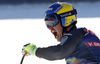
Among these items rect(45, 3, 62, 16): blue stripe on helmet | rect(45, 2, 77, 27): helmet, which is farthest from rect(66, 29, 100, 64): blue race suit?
rect(45, 3, 62, 16): blue stripe on helmet

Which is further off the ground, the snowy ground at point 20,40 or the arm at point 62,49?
the arm at point 62,49

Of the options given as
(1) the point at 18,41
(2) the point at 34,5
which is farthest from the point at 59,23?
(2) the point at 34,5

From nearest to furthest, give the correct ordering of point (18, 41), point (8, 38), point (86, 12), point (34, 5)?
point (18, 41), point (8, 38), point (86, 12), point (34, 5)

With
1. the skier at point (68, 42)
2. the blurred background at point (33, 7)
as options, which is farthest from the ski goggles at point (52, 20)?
the blurred background at point (33, 7)

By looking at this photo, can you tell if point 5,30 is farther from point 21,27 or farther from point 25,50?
point 25,50

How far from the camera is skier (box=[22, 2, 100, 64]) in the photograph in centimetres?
219

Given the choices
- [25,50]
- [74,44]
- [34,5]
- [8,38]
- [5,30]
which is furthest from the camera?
[34,5]

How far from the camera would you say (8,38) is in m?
6.88

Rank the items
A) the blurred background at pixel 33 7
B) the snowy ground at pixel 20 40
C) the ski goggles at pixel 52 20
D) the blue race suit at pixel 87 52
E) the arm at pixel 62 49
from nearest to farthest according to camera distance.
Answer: the arm at pixel 62 49 < the blue race suit at pixel 87 52 < the ski goggles at pixel 52 20 < the snowy ground at pixel 20 40 < the blurred background at pixel 33 7

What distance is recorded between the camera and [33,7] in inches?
537

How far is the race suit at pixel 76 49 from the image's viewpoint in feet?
7.15

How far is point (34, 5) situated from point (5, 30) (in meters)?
5.95

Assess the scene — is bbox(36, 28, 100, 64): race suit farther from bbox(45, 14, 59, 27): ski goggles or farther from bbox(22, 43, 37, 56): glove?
bbox(45, 14, 59, 27): ski goggles

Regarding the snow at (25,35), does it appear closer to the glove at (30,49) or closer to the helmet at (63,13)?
the helmet at (63,13)
